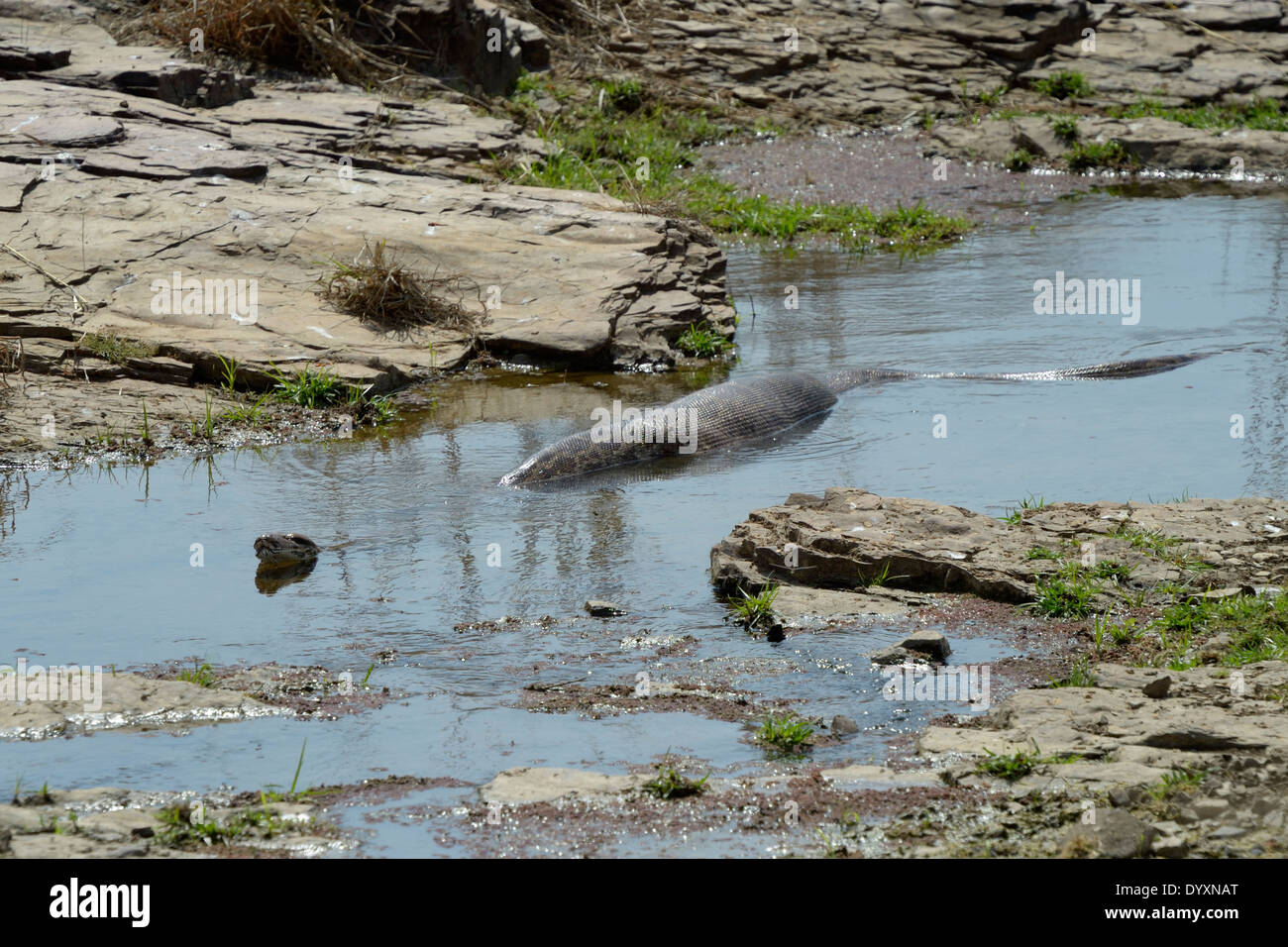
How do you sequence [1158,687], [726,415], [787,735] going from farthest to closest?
[726,415], [1158,687], [787,735]

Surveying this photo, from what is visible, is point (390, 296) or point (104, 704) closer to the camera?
point (104, 704)

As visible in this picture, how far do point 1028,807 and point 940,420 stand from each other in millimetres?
4843

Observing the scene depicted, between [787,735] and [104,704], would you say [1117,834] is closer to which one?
[787,735]

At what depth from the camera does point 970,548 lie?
5.70 m

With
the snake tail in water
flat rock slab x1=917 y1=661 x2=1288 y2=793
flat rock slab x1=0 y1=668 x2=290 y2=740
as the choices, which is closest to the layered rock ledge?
the snake tail in water

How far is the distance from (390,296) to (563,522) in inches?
150

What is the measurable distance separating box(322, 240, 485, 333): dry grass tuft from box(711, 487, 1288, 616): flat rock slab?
15.0 ft

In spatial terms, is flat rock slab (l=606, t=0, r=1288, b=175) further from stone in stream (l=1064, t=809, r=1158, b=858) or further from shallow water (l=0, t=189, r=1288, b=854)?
stone in stream (l=1064, t=809, r=1158, b=858)

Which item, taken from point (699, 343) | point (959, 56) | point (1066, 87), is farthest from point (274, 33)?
point (1066, 87)

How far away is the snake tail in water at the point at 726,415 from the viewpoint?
7.56 metres

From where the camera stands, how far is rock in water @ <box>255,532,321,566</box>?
6.00 m

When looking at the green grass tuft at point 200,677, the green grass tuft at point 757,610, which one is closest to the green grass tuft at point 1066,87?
the green grass tuft at point 757,610

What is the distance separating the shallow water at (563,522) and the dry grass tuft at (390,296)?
795 mm

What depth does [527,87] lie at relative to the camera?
1612 cm
